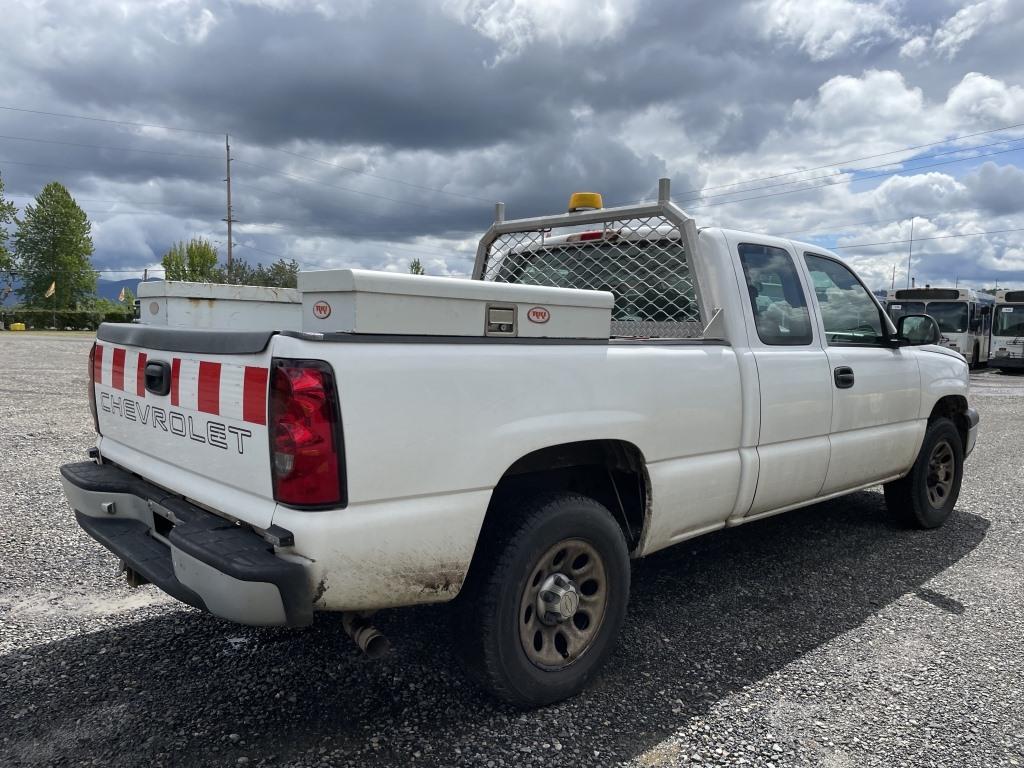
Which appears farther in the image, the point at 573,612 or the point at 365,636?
the point at 573,612

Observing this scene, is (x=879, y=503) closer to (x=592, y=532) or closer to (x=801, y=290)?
(x=801, y=290)

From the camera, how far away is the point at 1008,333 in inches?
932

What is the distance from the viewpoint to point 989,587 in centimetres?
432

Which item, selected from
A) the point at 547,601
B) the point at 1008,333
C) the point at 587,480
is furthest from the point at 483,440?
the point at 1008,333

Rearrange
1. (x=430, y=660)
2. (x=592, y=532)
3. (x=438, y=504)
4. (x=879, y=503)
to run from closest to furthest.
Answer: (x=438, y=504) → (x=592, y=532) → (x=430, y=660) → (x=879, y=503)

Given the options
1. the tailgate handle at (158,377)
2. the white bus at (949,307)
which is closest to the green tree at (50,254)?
the white bus at (949,307)

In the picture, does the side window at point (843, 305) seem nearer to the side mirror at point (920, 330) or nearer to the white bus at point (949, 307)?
the side mirror at point (920, 330)

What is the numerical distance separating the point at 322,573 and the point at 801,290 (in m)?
3.12

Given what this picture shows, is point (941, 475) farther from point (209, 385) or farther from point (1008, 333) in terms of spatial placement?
point (1008, 333)

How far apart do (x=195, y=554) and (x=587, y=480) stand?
65.7 inches

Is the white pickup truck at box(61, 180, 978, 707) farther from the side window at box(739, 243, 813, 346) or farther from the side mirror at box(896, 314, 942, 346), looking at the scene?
the side mirror at box(896, 314, 942, 346)

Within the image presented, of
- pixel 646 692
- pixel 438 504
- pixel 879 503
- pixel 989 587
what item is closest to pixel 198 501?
pixel 438 504

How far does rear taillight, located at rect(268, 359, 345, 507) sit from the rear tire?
4.37m

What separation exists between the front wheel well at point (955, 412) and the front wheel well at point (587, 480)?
2.98 m
